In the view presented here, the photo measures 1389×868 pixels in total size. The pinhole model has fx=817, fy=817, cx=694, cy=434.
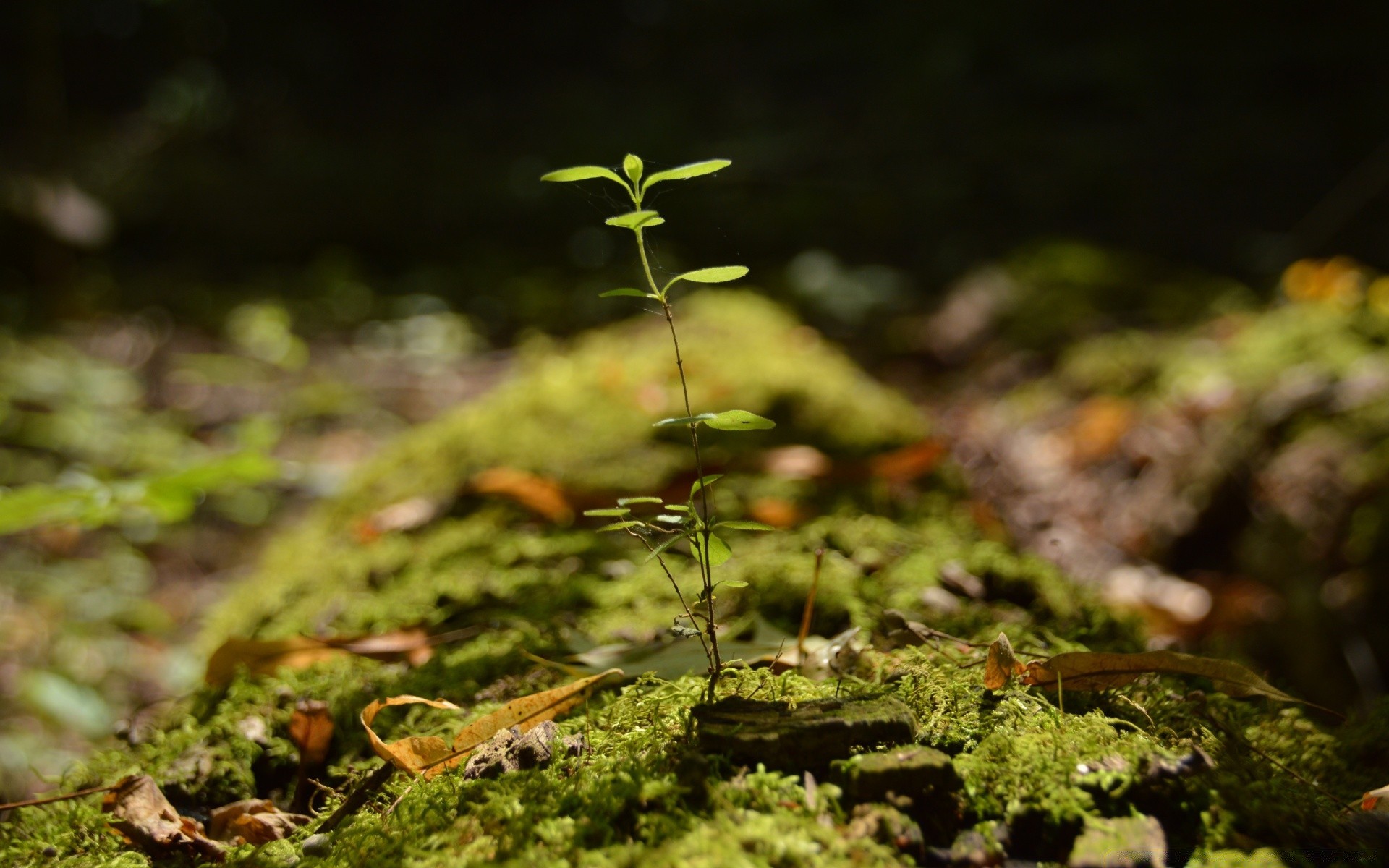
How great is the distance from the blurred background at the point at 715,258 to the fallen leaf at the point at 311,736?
36 cm

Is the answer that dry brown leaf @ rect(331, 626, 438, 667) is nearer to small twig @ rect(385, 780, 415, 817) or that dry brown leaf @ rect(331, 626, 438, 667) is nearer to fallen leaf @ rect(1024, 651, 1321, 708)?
small twig @ rect(385, 780, 415, 817)

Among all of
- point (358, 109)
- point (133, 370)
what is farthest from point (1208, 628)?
point (358, 109)

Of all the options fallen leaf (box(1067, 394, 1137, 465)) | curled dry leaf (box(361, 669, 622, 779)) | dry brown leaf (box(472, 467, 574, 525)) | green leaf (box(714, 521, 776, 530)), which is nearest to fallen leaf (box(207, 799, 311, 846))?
curled dry leaf (box(361, 669, 622, 779))

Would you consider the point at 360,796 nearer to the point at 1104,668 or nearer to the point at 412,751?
the point at 412,751

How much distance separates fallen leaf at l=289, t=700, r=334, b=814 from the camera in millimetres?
1191

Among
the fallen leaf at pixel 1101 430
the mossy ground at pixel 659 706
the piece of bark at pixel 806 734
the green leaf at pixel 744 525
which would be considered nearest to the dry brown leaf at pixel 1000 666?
the mossy ground at pixel 659 706

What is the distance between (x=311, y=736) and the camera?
121cm

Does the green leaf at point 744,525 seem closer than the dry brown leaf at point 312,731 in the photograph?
Yes

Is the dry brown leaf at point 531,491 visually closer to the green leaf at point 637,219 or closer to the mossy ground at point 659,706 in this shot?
the mossy ground at point 659,706

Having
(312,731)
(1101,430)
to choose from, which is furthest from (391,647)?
(1101,430)

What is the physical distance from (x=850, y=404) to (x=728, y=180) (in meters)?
6.39

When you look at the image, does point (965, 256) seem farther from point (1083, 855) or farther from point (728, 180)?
point (1083, 855)

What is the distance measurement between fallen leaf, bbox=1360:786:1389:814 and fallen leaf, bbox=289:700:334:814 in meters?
1.37

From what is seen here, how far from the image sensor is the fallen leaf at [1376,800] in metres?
0.99
